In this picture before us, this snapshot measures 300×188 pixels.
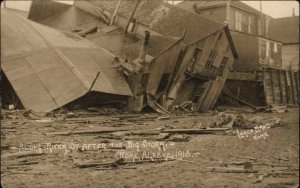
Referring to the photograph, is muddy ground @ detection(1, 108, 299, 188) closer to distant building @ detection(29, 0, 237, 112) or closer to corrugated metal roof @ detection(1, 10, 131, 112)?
corrugated metal roof @ detection(1, 10, 131, 112)

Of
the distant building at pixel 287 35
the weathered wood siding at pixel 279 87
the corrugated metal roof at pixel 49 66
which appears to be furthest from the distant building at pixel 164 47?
the distant building at pixel 287 35

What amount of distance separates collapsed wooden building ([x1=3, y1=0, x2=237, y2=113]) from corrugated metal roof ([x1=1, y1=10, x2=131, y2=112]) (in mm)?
61

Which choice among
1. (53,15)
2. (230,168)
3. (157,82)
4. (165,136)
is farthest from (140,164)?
(53,15)

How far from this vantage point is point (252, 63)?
27.4 m

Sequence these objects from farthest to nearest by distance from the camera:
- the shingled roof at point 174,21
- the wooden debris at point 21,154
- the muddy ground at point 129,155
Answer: the shingled roof at point 174,21 → the wooden debris at point 21,154 → the muddy ground at point 129,155

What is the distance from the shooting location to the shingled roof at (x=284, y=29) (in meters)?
39.8

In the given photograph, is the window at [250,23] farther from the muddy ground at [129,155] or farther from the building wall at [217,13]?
the muddy ground at [129,155]

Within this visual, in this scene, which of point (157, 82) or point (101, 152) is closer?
point (101, 152)

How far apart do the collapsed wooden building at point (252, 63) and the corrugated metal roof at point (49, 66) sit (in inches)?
416

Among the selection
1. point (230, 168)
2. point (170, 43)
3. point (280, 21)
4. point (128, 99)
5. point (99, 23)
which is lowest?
point (230, 168)

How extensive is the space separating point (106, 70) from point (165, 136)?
577 cm

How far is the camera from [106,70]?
47.6ft

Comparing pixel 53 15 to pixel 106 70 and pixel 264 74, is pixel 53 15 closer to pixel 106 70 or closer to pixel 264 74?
pixel 106 70

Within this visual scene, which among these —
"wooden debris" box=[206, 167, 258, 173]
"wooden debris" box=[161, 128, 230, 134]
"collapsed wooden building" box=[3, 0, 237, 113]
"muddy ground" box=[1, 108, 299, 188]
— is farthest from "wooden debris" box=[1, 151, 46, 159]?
"collapsed wooden building" box=[3, 0, 237, 113]
